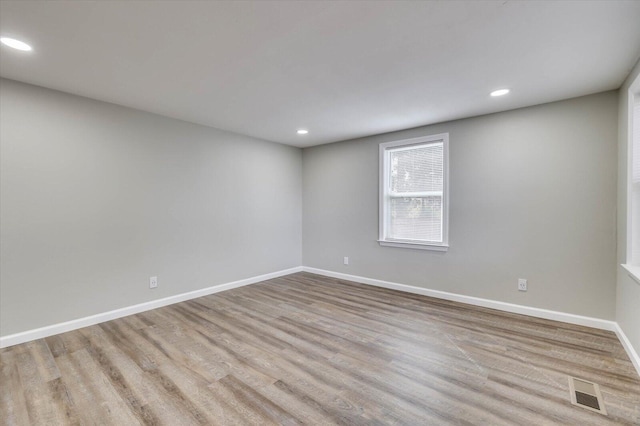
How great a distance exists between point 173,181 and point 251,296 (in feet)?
6.04

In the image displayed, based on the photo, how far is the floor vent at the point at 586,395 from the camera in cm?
175

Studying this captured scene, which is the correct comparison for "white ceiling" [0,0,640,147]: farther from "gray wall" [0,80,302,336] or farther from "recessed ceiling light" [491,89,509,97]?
"gray wall" [0,80,302,336]

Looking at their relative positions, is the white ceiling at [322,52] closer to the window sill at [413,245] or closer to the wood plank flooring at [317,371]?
the window sill at [413,245]

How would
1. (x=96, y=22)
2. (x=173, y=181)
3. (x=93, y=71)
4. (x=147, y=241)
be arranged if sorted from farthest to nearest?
1. (x=173, y=181)
2. (x=147, y=241)
3. (x=93, y=71)
4. (x=96, y=22)

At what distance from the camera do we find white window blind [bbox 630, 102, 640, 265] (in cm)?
230

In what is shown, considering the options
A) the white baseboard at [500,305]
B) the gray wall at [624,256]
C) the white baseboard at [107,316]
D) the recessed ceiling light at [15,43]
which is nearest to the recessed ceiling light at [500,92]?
the gray wall at [624,256]

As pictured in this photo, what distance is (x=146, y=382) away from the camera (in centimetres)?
202

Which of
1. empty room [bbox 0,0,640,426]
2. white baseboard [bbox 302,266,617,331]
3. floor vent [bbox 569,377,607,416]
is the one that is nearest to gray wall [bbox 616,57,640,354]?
empty room [bbox 0,0,640,426]

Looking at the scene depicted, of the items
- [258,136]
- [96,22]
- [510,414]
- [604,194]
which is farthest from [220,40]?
[604,194]

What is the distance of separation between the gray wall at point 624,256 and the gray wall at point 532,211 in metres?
0.13

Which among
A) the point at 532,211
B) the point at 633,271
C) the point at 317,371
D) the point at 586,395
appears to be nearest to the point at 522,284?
the point at 532,211

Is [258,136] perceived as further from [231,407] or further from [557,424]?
[557,424]

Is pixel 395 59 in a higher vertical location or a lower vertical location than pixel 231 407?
higher

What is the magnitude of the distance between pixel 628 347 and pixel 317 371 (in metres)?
2.55
